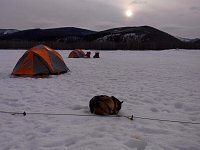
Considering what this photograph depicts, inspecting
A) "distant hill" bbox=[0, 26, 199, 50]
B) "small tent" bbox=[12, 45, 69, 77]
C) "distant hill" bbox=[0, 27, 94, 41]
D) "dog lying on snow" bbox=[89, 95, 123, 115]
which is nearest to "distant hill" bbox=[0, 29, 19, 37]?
"distant hill" bbox=[0, 27, 94, 41]

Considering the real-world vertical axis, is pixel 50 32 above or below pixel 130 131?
above

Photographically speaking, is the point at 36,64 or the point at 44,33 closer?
the point at 36,64

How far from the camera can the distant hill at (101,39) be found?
5841 centimetres

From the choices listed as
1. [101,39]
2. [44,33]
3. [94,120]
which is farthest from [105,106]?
[44,33]

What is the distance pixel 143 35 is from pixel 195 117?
Result: 116361mm

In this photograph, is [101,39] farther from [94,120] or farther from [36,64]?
[94,120]

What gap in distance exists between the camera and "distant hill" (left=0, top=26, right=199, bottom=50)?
58406 mm

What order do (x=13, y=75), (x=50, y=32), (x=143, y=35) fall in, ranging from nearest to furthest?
(x=13, y=75) → (x=143, y=35) → (x=50, y=32)

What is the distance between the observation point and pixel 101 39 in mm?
117312

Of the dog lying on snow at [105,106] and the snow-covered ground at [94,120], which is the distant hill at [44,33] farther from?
the dog lying on snow at [105,106]

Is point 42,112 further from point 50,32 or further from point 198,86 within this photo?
point 50,32

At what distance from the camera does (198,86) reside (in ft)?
29.5

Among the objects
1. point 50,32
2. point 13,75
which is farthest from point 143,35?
point 13,75

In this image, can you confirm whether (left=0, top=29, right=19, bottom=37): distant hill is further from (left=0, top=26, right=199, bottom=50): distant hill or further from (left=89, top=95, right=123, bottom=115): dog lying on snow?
(left=89, top=95, right=123, bottom=115): dog lying on snow
